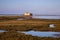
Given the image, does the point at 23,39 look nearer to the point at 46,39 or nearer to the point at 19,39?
the point at 19,39

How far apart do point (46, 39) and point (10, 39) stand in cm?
231

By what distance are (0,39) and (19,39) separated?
1.13 meters

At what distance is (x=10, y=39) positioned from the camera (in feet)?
28.6

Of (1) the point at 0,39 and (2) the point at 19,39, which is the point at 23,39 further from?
(1) the point at 0,39

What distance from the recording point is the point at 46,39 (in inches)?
371

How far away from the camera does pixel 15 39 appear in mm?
8727

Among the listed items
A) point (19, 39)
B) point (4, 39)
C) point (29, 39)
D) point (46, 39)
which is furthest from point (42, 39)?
point (4, 39)

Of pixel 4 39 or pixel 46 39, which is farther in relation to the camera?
pixel 46 39

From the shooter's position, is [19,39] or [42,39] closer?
[19,39]

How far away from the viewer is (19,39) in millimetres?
8805

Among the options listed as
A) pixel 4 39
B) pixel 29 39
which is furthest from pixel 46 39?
pixel 4 39

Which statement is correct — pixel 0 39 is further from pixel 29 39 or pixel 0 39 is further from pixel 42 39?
pixel 42 39

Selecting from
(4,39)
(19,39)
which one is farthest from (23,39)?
(4,39)

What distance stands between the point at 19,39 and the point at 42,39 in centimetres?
155
